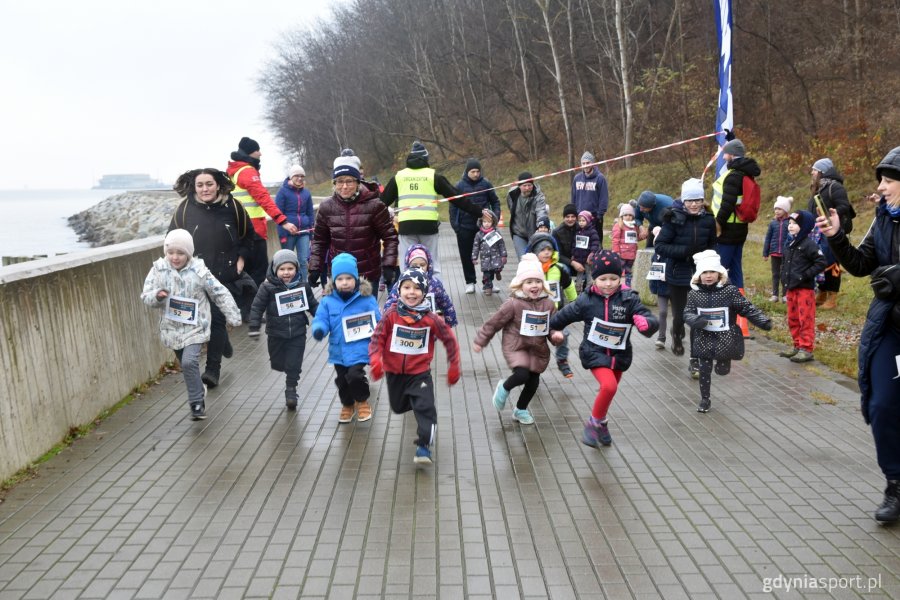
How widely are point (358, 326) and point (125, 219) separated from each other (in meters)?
57.0

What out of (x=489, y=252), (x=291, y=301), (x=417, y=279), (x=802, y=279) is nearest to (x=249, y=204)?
(x=489, y=252)

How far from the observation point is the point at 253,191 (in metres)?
11.3

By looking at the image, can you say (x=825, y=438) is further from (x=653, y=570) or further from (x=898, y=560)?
(x=653, y=570)

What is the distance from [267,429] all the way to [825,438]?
4322 mm

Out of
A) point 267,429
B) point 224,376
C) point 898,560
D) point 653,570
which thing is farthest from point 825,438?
point 224,376

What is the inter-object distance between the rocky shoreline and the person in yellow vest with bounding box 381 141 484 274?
36740 mm

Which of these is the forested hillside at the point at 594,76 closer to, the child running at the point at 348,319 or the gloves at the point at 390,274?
the gloves at the point at 390,274

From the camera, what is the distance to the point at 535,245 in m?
8.81

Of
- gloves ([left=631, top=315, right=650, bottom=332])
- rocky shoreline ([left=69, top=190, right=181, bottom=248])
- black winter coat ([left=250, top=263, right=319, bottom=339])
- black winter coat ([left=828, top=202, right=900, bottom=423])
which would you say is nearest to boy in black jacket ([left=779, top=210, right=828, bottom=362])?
gloves ([left=631, top=315, right=650, bottom=332])

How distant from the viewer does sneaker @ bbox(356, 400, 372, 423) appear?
7434mm

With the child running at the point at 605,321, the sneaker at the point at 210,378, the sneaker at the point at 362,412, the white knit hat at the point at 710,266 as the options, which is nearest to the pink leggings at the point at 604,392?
the child running at the point at 605,321

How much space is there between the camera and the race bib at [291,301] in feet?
25.8

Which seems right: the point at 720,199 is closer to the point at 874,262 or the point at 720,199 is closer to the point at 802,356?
the point at 802,356

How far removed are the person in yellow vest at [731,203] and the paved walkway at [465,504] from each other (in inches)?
81.1
